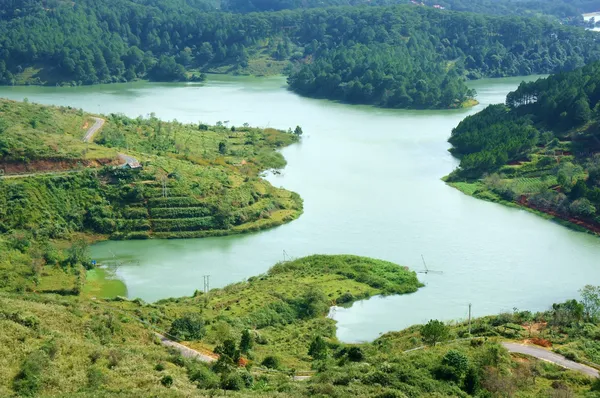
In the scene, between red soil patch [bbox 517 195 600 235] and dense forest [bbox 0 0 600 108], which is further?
dense forest [bbox 0 0 600 108]

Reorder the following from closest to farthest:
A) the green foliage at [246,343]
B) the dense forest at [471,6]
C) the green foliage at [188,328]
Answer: the green foliage at [246,343] < the green foliage at [188,328] < the dense forest at [471,6]

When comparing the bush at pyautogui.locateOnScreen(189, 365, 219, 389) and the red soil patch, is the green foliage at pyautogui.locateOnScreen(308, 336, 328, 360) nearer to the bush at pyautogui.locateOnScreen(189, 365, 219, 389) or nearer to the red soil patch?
the bush at pyautogui.locateOnScreen(189, 365, 219, 389)

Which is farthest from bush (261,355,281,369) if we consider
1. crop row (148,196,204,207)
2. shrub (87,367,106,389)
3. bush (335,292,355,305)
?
crop row (148,196,204,207)

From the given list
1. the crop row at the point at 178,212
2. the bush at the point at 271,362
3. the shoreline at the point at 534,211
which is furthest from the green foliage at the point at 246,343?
the shoreline at the point at 534,211

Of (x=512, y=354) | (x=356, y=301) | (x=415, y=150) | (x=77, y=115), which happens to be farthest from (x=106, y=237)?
(x=415, y=150)

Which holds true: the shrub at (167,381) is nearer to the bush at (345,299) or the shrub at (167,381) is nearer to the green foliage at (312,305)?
the green foliage at (312,305)

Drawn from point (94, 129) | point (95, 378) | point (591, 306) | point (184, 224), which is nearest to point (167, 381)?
point (95, 378)
